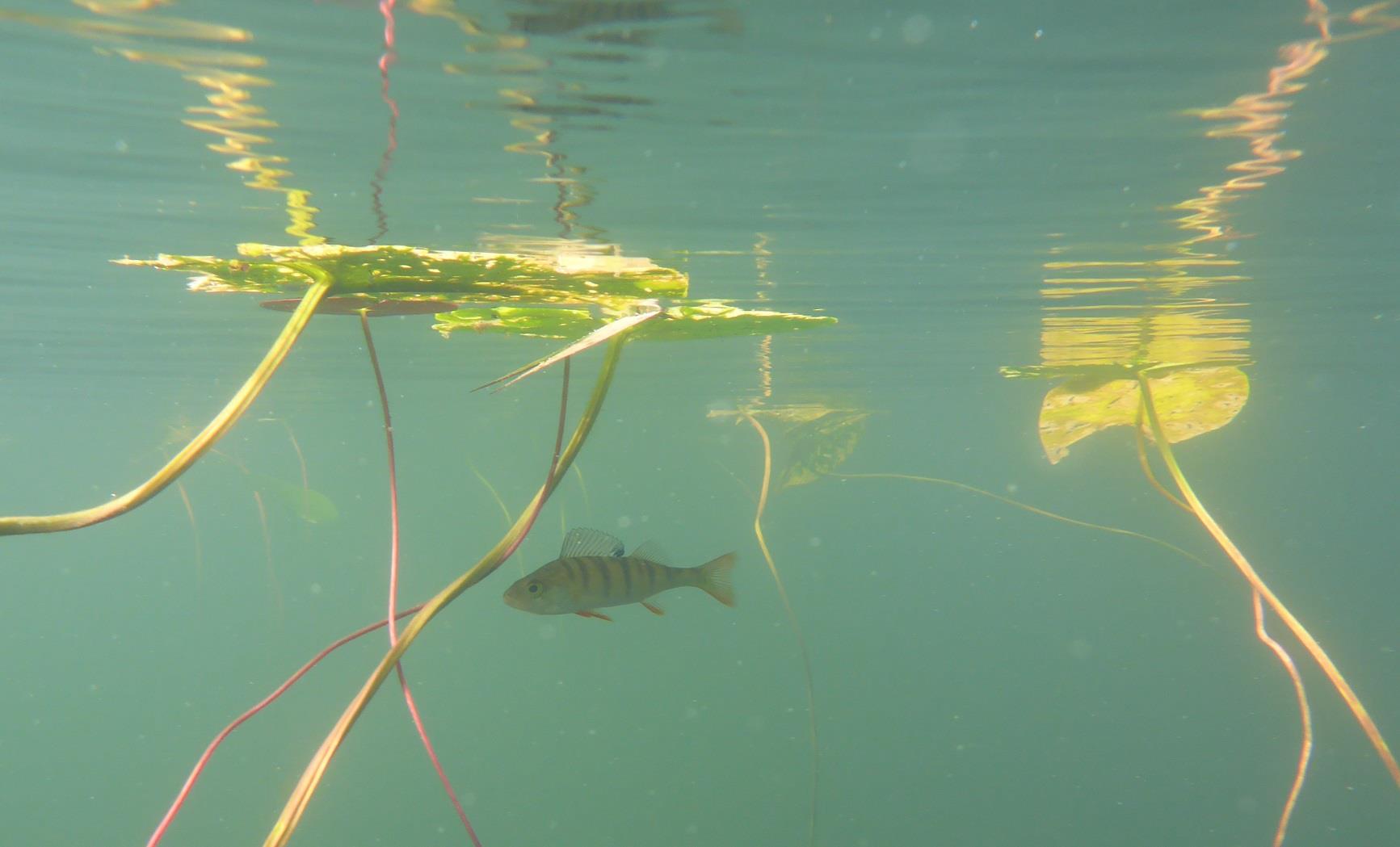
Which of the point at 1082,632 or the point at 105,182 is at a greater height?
the point at 105,182

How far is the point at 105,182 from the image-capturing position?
7891mm

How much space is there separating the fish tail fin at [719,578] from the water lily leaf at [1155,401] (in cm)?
411

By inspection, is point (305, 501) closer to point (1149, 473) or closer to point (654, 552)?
point (654, 552)

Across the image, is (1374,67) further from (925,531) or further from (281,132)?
(925,531)

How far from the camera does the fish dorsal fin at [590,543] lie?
14.8ft

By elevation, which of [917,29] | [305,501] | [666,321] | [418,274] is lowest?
[305,501]

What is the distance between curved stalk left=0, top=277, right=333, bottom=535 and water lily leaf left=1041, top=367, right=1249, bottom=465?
7.40 m

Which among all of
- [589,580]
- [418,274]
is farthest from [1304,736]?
[418,274]

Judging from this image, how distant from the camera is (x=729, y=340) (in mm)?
19203

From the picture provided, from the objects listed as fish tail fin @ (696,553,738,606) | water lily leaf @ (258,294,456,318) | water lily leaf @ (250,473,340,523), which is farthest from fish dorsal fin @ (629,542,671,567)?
water lily leaf @ (250,473,340,523)

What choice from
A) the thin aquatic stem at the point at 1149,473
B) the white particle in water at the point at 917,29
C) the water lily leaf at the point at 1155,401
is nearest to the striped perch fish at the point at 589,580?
the thin aquatic stem at the point at 1149,473

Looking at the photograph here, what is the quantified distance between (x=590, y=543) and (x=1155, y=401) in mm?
6613

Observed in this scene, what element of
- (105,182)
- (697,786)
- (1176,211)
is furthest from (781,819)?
(105,182)

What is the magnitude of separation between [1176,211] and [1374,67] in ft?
11.0
